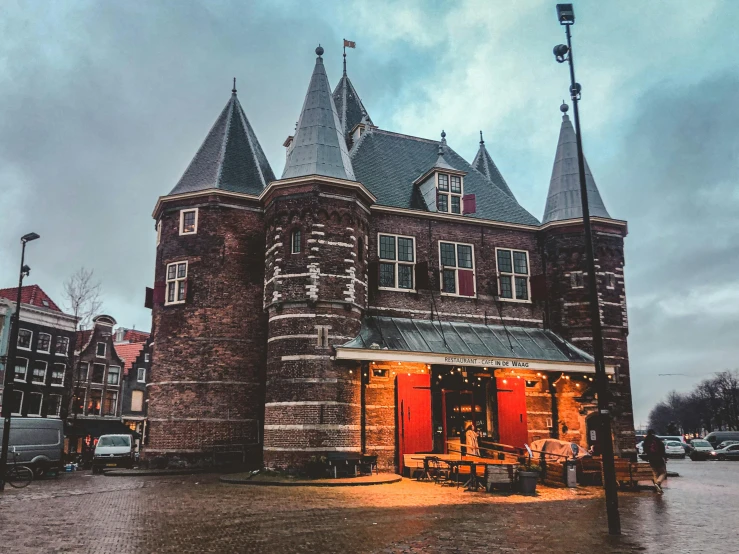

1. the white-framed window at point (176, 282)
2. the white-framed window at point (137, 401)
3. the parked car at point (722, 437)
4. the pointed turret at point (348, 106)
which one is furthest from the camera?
the parked car at point (722, 437)

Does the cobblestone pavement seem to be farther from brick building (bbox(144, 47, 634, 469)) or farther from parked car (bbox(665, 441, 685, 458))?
parked car (bbox(665, 441, 685, 458))

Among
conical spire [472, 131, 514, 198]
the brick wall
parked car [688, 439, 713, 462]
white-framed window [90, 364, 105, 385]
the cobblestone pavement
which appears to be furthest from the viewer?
white-framed window [90, 364, 105, 385]

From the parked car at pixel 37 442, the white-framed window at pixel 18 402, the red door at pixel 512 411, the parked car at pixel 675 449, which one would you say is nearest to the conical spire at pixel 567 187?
the red door at pixel 512 411

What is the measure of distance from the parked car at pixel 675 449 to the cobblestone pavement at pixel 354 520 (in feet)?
103

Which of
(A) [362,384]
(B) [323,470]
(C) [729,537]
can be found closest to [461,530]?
(C) [729,537]

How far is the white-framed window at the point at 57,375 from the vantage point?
4165 cm

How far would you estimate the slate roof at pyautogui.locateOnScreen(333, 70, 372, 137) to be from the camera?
3219cm

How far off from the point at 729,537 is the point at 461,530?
4.44 metres

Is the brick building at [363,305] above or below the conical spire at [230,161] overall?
below

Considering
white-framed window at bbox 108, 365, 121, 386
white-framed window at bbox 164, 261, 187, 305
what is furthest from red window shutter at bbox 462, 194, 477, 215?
white-framed window at bbox 108, 365, 121, 386

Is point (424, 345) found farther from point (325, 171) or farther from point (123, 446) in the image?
point (123, 446)

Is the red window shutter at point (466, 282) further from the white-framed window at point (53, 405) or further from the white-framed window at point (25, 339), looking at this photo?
the white-framed window at point (53, 405)

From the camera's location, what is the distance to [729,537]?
10625mm

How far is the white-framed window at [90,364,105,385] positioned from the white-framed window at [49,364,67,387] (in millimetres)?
4512
